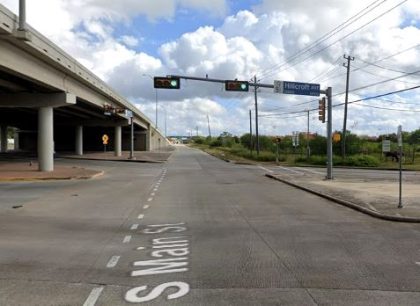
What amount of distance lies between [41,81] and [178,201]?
14.7 m

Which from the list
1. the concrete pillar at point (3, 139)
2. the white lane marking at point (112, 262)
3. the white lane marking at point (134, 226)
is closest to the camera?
the white lane marking at point (112, 262)

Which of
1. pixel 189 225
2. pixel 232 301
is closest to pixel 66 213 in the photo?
pixel 189 225

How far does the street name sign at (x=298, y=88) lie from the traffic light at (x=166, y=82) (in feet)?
19.0

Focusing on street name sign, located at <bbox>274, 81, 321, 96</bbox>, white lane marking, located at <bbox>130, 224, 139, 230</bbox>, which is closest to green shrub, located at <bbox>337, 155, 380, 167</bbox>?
street name sign, located at <bbox>274, 81, 321, 96</bbox>

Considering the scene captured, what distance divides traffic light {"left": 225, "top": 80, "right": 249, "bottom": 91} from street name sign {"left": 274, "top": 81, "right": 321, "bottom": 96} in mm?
1821

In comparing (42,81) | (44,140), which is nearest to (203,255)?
(42,81)

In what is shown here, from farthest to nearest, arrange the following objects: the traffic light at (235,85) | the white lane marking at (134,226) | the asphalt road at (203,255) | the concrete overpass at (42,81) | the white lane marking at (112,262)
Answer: the traffic light at (235,85) → the concrete overpass at (42,81) → the white lane marking at (134,226) → the white lane marking at (112,262) → the asphalt road at (203,255)

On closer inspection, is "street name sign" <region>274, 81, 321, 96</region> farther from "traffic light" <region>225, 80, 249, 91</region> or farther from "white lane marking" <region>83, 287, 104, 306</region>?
"white lane marking" <region>83, 287, 104, 306</region>

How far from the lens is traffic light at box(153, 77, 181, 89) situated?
32.7 metres

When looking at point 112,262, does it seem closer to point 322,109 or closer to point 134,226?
point 134,226

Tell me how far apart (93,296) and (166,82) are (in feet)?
87.9

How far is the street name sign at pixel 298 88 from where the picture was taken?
1282 inches

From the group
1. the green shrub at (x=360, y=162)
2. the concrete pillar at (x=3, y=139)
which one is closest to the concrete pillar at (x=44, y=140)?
the green shrub at (x=360, y=162)

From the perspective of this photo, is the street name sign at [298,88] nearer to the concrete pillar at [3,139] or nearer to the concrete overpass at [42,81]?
the concrete overpass at [42,81]
